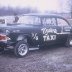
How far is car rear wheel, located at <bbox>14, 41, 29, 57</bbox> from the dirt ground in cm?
16

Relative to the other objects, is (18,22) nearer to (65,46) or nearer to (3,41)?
(3,41)

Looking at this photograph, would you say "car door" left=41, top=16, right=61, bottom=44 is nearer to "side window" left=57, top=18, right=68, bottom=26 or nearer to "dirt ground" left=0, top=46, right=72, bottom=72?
"side window" left=57, top=18, right=68, bottom=26

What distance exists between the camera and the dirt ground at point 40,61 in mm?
6824

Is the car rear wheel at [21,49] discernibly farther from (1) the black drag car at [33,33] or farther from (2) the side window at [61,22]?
(2) the side window at [61,22]

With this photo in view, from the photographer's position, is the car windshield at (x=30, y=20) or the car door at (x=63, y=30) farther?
the car door at (x=63, y=30)

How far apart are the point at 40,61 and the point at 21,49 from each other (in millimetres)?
1052

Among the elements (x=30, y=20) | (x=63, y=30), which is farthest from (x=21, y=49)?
(x=63, y=30)

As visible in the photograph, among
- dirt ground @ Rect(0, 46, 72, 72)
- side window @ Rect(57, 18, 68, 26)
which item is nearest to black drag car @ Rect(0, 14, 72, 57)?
side window @ Rect(57, 18, 68, 26)

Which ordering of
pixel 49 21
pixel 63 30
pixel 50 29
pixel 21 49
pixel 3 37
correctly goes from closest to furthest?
pixel 3 37, pixel 21 49, pixel 50 29, pixel 49 21, pixel 63 30

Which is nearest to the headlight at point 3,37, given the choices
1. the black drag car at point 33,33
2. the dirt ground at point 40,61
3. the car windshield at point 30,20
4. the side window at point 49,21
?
the black drag car at point 33,33

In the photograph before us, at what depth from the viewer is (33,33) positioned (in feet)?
29.4

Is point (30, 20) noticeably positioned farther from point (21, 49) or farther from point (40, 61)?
point (40, 61)

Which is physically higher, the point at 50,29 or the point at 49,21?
the point at 49,21

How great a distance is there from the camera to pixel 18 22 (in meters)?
9.55
